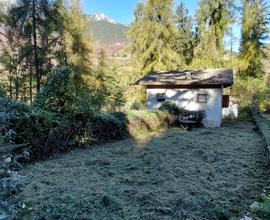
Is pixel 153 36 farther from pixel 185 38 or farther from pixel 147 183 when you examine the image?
pixel 147 183

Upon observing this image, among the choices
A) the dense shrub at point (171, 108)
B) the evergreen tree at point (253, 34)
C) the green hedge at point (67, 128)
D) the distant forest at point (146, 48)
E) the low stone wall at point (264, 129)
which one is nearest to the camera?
the green hedge at point (67, 128)

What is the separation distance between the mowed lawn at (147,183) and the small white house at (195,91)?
8.18m

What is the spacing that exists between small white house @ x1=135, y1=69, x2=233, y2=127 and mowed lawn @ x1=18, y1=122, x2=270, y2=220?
26.8 ft

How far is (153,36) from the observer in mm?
23719

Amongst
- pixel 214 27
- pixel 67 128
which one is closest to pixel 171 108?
pixel 67 128

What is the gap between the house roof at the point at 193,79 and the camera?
15.7 meters

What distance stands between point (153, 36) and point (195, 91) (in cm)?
Answer: 956

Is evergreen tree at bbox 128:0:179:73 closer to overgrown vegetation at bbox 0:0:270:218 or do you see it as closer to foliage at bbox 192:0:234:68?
overgrown vegetation at bbox 0:0:270:218

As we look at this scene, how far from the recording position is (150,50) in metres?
24.0

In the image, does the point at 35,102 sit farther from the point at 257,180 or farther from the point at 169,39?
the point at 169,39

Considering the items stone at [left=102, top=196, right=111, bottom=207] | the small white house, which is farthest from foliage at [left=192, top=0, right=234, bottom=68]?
stone at [left=102, top=196, right=111, bottom=207]

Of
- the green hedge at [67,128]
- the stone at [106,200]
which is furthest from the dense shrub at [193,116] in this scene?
the stone at [106,200]

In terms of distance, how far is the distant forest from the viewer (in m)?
19.9

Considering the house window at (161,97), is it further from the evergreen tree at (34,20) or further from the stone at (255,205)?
the stone at (255,205)
